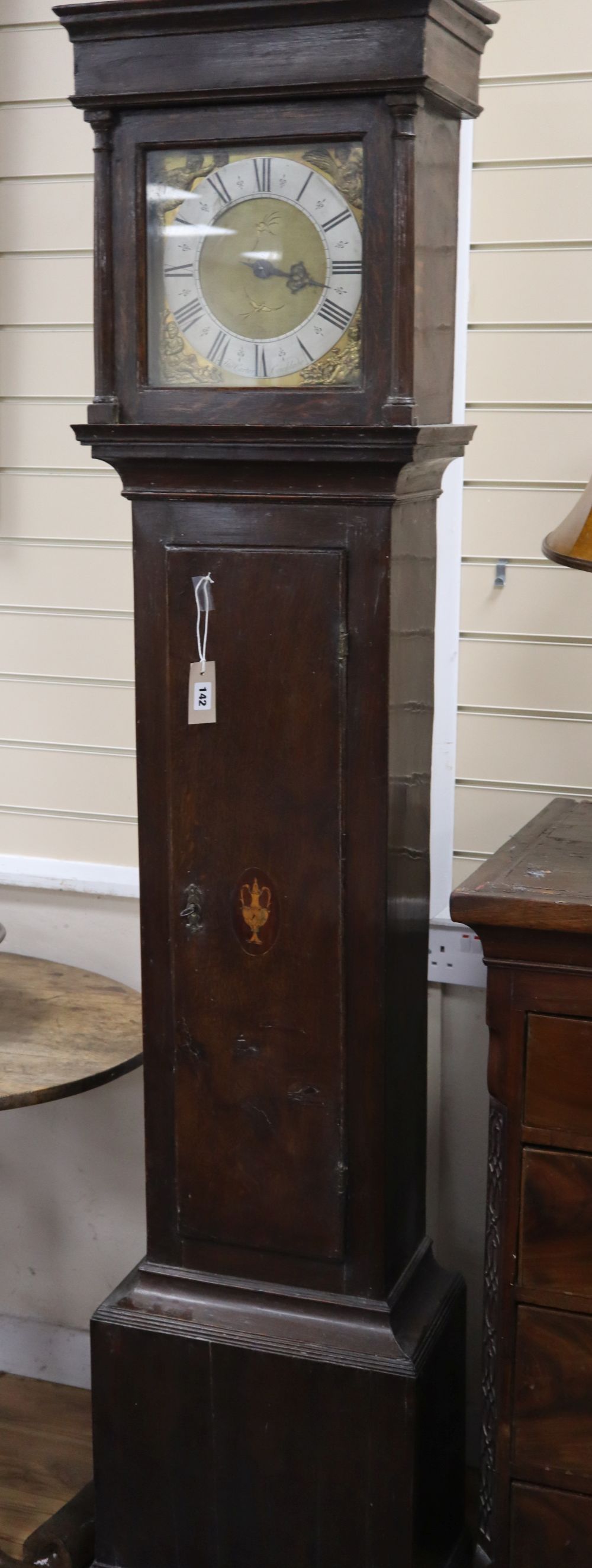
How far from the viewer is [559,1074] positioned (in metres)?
1.69

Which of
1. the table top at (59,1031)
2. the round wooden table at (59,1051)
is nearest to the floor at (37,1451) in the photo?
the round wooden table at (59,1051)

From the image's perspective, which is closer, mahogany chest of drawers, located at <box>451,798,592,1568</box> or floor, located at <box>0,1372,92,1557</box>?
mahogany chest of drawers, located at <box>451,798,592,1568</box>

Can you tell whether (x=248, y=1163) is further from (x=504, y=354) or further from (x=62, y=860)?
(x=504, y=354)

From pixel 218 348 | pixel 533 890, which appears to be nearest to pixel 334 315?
pixel 218 348

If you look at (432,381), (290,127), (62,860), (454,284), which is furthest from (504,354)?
(62,860)

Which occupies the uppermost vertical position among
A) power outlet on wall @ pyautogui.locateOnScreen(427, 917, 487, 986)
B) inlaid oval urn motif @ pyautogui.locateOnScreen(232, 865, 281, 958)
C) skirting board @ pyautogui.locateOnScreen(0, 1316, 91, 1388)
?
inlaid oval urn motif @ pyautogui.locateOnScreen(232, 865, 281, 958)

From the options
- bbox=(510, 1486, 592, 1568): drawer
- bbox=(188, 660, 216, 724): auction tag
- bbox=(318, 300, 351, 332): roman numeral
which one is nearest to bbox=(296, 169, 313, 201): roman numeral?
bbox=(318, 300, 351, 332): roman numeral

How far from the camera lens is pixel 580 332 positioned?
212cm

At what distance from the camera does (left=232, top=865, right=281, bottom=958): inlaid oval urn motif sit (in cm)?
189

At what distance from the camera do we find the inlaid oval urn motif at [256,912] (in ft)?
6.21

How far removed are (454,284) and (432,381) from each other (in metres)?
0.19

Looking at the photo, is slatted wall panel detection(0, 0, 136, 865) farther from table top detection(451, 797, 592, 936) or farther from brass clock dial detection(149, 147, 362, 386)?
table top detection(451, 797, 592, 936)

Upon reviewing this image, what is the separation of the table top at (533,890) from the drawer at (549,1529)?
718 millimetres

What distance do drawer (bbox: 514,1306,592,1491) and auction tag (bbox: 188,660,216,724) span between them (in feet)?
2.69
